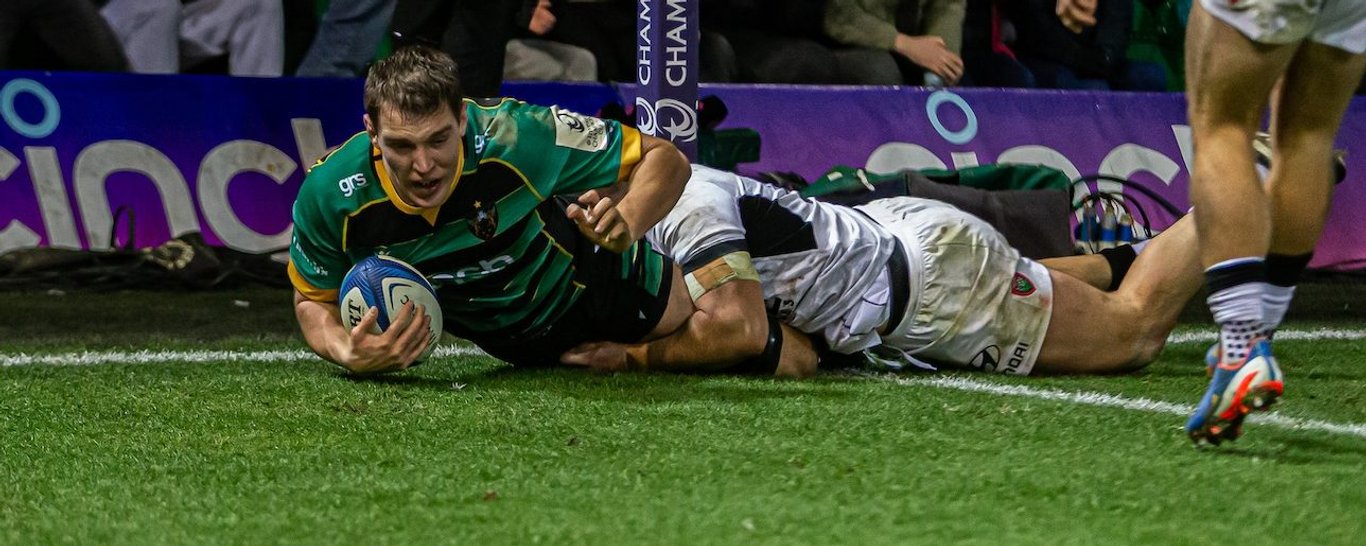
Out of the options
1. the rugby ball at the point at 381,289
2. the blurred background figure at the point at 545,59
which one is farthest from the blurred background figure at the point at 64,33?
the rugby ball at the point at 381,289

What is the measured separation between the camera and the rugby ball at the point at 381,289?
4.50 metres

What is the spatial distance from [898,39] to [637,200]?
4.99 metres

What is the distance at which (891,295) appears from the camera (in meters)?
5.04

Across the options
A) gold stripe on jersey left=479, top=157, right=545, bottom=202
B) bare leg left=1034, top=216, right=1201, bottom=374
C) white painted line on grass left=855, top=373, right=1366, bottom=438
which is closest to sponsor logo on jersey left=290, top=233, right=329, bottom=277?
gold stripe on jersey left=479, top=157, right=545, bottom=202

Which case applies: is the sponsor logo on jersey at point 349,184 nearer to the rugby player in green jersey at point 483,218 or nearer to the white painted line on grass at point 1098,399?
the rugby player in green jersey at point 483,218

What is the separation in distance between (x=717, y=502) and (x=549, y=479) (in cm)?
40

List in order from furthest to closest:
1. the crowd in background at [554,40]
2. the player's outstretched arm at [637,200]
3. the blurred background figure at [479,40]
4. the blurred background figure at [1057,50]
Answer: the blurred background figure at [1057,50] → the crowd in background at [554,40] → the blurred background figure at [479,40] → the player's outstretched arm at [637,200]

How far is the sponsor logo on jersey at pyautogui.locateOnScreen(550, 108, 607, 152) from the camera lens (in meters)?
4.73

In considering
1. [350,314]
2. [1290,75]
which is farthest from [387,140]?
[1290,75]

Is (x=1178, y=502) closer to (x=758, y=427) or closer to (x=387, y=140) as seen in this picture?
(x=758, y=427)

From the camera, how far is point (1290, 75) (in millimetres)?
3754

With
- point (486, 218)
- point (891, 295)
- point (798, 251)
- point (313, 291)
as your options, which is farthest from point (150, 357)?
point (891, 295)

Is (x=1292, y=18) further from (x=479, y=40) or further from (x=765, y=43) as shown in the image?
(x=765, y=43)

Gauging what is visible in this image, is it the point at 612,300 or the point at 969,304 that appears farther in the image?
the point at 969,304
